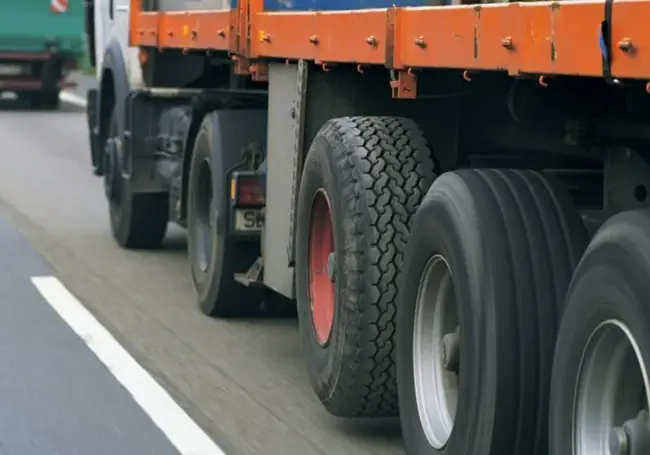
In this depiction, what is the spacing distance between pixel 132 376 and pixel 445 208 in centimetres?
290

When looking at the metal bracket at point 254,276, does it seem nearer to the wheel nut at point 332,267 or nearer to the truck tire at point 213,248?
the truck tire at point 213,248

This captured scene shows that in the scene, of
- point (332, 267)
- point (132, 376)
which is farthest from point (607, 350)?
point (132, 376)

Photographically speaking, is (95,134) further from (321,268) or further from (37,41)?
(37,41)

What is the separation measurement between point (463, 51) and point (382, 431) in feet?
7.64

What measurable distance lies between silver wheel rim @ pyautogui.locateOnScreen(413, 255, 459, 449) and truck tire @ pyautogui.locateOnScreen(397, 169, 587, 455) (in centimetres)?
3

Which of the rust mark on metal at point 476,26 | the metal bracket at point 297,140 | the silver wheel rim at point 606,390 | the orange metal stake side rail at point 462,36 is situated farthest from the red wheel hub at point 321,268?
the silver wheel rim at point 606,390

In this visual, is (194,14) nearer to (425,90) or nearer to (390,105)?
(390,105)

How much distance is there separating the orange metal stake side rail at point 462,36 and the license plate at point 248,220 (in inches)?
37.9

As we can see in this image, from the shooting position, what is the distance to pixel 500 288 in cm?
520

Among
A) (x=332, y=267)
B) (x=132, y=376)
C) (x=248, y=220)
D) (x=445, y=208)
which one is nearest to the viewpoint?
(x=445, y=208)

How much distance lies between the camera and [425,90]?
258 inches

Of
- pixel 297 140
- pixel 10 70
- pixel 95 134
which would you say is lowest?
pixel 10 70

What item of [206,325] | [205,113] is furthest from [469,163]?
[205,113]

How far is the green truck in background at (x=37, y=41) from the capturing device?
28.7 metres
